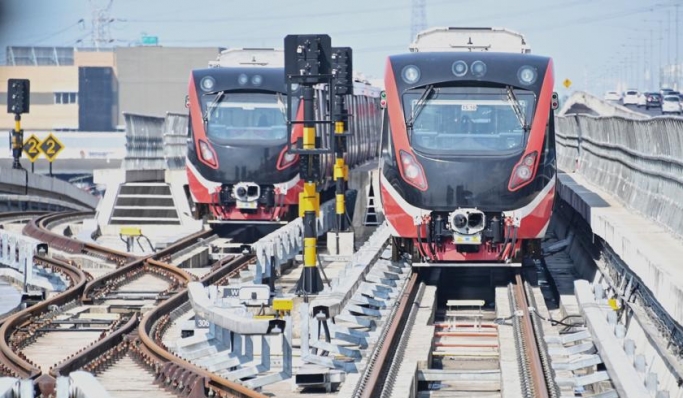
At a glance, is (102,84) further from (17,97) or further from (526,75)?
(526,75)

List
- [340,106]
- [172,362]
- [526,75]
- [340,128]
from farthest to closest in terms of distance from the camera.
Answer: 1. [340,106]
2. [340,128]
3. [526,75]
4. [172,362]

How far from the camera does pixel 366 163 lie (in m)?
38.4

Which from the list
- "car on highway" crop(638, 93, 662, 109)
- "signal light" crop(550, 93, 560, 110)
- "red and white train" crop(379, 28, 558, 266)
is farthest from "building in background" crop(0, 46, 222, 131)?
"signal light" crop(550, 93, 560, 110)

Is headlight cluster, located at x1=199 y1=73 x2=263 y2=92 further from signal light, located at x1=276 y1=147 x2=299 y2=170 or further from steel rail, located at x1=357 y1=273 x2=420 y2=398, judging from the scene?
steel rail, located at x1=357 y1=273 x2=420 y2=398

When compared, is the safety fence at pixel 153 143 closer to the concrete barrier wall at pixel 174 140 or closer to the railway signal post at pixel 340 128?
the concrete barrier wall at pixel 174 140

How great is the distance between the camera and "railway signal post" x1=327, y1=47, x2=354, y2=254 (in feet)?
80.5

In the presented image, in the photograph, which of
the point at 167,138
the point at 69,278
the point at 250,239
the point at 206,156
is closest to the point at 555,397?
the point at 69,278

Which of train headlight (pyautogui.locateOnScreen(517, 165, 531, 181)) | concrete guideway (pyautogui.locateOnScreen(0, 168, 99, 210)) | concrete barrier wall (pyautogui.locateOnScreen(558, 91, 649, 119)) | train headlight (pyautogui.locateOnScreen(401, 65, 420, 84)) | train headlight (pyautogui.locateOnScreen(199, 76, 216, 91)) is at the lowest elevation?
concrete guideway (pyautogui.locateOnScreen(0, 168, 99, 210))

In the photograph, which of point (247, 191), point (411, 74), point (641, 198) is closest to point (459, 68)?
point (411, 74)

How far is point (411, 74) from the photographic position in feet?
59.2

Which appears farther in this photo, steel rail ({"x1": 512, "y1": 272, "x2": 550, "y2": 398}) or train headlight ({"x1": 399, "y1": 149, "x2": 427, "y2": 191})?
train headlight ({"x1": 399, "y1": 149, "x2": 427, "y2": 191})

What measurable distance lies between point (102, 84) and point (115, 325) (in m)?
106

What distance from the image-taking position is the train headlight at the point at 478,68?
59.4ft

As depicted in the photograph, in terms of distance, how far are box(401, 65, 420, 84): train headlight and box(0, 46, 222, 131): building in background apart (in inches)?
3657
